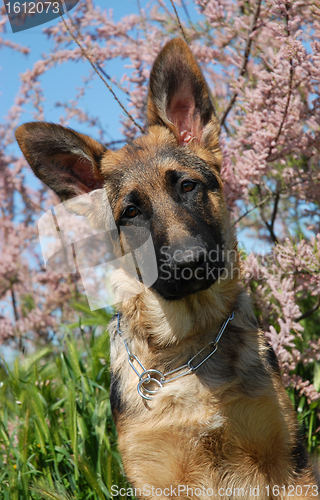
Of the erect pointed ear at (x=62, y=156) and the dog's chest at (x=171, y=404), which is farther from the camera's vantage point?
the erect pointed ear at (x=62, y=156)

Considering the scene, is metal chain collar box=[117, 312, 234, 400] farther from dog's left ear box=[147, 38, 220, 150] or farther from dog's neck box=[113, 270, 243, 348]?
dog's left ear box=[147, 38, 220, 150]

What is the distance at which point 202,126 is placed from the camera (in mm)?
2945

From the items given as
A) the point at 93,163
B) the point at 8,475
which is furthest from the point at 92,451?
the point at 93,163

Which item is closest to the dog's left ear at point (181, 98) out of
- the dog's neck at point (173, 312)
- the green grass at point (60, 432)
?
the dog's neck at point (173, 312)

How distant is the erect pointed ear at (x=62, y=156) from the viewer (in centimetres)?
253

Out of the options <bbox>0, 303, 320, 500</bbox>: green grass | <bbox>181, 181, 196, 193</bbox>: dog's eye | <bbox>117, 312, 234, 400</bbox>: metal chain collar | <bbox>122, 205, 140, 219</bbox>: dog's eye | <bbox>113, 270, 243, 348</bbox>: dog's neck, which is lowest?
<bbox>0, 303, 320, 500</bbox>: green grass

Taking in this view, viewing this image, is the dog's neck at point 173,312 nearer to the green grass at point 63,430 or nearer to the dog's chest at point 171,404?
the dog's chest at point 171,404

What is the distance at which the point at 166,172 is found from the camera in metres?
2.68

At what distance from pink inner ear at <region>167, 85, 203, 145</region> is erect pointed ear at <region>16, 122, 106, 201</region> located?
22.9 inches

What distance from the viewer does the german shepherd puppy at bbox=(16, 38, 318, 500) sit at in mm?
2305

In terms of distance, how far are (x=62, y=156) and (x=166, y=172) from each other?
71 centimetres

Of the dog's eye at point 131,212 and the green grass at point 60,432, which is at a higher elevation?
the dog's eye at point 131,212

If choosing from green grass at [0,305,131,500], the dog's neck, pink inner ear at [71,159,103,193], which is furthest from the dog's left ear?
green grass at [0,305,131,500]

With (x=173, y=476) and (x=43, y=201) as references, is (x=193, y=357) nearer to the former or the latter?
(x=173, y=476)
